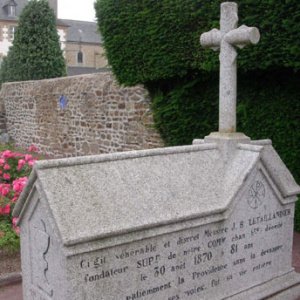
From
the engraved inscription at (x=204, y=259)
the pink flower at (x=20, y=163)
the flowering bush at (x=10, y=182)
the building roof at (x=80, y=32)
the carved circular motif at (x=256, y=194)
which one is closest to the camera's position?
the engraved inscription at (x=204, y=259)

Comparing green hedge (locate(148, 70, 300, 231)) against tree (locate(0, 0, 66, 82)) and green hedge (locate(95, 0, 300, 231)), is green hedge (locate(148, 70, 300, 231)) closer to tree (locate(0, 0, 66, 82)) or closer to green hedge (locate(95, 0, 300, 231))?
green hedge (locate(95, 0, 300, 231))

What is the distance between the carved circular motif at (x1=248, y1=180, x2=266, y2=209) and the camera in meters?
3.88

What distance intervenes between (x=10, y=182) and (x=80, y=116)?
4.89m

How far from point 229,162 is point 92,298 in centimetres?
169

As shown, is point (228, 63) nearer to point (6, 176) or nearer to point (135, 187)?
point (135, 187)

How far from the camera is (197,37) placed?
666cm

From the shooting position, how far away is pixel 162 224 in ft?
10.6

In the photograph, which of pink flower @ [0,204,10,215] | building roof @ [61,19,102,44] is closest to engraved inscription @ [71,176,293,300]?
pink flower @ [0,204,10,215]

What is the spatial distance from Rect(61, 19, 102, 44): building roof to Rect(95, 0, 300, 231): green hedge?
133 feet

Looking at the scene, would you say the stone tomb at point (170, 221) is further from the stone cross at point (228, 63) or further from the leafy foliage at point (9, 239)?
the leafy foliage at point (9, 239)

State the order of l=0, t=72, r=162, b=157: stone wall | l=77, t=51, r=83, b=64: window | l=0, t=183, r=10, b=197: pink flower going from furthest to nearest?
1. l=77, t=51, r=83, b=64: window
2. l=0, t=72, r=162, b=157: stone wall
3. l=0, t=183, r=10, b=197: pink flower

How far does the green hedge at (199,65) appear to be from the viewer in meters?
5.68

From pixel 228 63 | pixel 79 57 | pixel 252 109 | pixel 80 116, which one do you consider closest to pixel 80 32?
pixel 79 57

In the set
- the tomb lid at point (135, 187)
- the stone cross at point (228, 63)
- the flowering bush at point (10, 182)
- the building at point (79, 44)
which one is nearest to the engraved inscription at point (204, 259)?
the tomb lid at point (135, 187)
